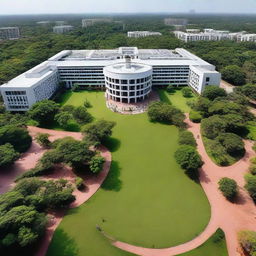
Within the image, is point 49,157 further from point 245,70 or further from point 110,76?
point 245,70

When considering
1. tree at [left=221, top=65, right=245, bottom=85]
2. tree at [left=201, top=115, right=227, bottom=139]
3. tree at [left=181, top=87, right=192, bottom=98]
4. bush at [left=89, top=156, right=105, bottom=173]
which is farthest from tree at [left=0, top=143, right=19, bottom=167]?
tree at [left=221, top=65, right=245, bottom=85]

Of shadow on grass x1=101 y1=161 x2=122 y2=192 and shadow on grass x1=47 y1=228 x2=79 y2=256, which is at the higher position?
shadow on grass x1=47 y1=228 x2=79 y2=256

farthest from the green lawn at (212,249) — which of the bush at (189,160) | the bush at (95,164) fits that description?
the bush at (95,164)

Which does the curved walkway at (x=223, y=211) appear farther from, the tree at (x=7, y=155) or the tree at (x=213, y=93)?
the tree at (x=7, y=155)

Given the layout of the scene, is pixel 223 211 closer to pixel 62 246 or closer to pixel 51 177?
pixel 62 246

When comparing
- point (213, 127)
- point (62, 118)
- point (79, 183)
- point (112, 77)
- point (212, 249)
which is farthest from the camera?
point (112, 77)

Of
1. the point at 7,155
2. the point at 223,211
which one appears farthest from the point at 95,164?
the point at 223,211

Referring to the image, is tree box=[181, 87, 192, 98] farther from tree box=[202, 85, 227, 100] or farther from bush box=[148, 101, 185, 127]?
bush box=[148, 101, 185, 127]
